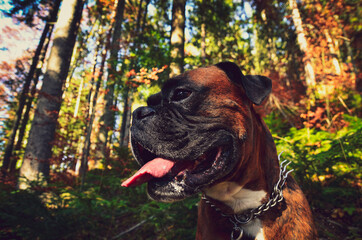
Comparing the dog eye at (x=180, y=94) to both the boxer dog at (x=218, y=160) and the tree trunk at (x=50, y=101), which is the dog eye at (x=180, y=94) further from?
the tree trunk at (x=50, y=101)

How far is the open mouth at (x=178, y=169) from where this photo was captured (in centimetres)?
160

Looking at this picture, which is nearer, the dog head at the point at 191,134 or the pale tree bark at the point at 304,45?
the dog head at the point at 191,134

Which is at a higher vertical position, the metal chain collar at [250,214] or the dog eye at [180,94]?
the dog eye at [180,94]

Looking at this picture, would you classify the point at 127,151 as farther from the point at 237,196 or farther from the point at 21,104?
the point at 21,104

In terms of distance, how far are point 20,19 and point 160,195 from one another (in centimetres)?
1084

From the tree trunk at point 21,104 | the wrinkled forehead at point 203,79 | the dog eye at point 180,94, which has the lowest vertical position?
the dog eye at point 180,94

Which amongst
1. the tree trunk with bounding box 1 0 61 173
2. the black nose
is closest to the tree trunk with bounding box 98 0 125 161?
the tree trunk with bounding box 1 0 61 173

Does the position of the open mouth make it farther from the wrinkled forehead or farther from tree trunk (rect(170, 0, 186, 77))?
tree trunk (rect(170, 0, 186, 77))

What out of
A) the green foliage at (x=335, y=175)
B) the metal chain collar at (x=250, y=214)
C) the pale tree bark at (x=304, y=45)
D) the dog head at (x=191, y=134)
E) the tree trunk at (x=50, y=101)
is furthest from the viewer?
the pale tree bark at (x=304, y=45)

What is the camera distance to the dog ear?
176 cm

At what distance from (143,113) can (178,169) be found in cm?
57

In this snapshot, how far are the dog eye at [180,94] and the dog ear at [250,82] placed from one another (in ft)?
1.58

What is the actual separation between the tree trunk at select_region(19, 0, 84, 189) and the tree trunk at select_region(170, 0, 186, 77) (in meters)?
3.11

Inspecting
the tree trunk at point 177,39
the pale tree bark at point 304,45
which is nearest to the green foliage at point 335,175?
the tree trunk at point 177,39
